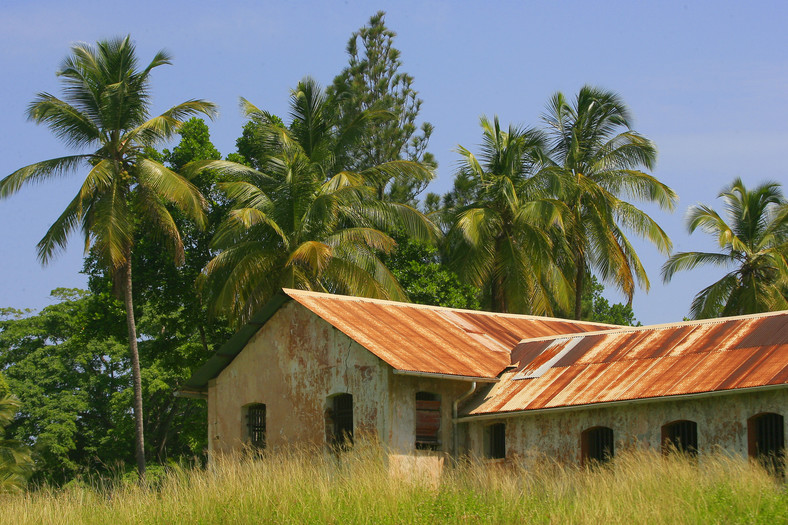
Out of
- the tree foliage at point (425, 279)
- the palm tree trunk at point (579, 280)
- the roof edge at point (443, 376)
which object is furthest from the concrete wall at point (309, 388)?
the palm tree trunk at point (579, 280)

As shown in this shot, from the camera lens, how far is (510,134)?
1375 inches

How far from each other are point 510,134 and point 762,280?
9.26 m

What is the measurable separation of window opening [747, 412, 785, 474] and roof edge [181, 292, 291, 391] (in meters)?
9.24

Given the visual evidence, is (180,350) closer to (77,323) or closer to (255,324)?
(77,323)

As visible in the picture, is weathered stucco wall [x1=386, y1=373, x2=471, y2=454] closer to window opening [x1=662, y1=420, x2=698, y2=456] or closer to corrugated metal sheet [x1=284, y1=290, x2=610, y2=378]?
corrugated metal sheet [x1=284, y1=290, x2=610, y2=378]

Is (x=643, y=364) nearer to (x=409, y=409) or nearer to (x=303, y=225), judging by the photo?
(x=409, y=409)

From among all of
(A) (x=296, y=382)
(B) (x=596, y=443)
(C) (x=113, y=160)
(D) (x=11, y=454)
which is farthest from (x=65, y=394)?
(B) (x=596, y=443)

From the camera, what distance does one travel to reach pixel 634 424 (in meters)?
19.0

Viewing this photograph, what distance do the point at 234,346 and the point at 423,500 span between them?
8678 millimetres

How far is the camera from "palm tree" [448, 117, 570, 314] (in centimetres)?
3183

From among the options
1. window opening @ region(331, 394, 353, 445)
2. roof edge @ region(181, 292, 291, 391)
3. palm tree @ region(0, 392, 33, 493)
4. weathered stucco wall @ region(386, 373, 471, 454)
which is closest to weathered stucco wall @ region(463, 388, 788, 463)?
weathered stucco wall @ region(386, 373, 471, 454)

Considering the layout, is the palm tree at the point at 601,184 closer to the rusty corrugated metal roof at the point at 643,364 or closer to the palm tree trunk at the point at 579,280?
the palm tree trunk at the point at 579,280

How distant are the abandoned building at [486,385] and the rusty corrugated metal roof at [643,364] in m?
0.04

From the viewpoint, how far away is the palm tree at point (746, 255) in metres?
33.4
